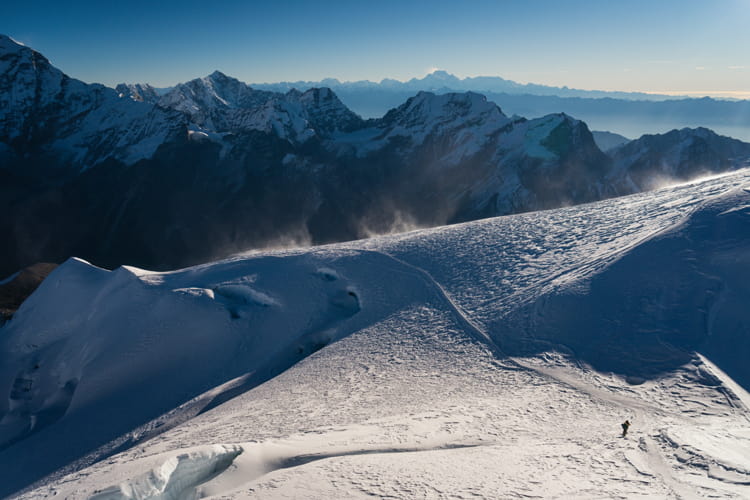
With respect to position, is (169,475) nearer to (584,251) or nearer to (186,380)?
(186,380)

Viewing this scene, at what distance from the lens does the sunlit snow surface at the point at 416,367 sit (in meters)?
14.0

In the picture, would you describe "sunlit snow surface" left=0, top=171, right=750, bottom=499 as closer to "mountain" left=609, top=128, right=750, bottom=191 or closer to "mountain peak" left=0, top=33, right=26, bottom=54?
"mountain" left=609, top=128, right=750, bottom=191

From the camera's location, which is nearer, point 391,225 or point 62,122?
point 391,225

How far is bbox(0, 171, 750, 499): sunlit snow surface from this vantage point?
1405 centimetres

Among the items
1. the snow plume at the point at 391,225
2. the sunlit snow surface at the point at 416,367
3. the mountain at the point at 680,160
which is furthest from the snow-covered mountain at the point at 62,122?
the mountain at the point at 680,160

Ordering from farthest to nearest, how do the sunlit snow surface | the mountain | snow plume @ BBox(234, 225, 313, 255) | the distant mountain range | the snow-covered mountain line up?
the mountain < the snow-covered mountain < snow plume @ BBox(234, 225, 313, 255) < the distant mountain range < the sunlit snow surface

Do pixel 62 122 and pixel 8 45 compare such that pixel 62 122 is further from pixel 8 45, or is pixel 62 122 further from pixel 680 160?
pixel 680 160

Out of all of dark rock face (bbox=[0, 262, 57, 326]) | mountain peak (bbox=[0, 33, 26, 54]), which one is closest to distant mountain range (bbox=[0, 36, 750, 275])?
mountain peak (bbox=[0, 33, 26, 54])

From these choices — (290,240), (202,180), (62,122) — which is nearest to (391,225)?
(290,240)

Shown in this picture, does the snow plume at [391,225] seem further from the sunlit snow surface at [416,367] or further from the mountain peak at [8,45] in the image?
the mountain peak at [8,45]

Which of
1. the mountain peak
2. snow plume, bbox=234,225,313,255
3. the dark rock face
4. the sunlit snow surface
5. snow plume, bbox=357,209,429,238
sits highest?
the mountain peak

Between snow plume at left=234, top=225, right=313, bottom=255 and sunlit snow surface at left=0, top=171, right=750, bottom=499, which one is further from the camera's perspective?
snow plume at left=234, top=225, right=313, bottom=255

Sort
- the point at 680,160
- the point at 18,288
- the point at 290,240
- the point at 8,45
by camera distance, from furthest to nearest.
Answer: the point at 680,160
the point at 8,45
the point at 290,240
the point at 18,288

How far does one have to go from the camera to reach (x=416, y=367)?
24312 millimetres
